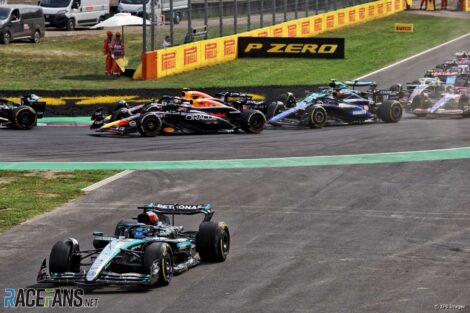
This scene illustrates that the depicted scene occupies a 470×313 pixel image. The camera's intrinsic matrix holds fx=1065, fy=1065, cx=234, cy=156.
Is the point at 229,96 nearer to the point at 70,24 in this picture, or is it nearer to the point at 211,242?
the point at 211,242

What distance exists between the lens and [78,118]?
32.0 metres

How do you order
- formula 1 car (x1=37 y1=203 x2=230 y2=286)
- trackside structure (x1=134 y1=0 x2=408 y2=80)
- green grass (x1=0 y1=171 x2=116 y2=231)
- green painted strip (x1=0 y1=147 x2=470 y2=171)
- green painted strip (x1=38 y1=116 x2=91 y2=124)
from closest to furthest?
formula 1 car (x1=37 y1=203 x2=230 y2=286) < green grass (x1=0 y1=171 x2=116 y2=231) < green painted strip (x1=0 y1=147 x2=470 y2=171) < green painted strip (x1=38 y1=116 x2=91 y2=124) < trackside structure (x1=134 y1=0 x2=408 y2=80)

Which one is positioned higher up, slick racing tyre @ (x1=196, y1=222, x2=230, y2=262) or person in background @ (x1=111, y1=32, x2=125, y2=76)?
person in background @ (x1=111, y1=32, x2=125, y2=76)

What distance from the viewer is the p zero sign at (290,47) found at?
46000 mm

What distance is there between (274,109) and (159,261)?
17487 mm

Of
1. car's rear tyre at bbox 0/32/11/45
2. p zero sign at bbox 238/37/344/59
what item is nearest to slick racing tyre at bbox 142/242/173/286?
p zero sign at bbox 238/37/344/59

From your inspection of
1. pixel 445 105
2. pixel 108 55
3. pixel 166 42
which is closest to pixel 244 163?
pixel 445 105

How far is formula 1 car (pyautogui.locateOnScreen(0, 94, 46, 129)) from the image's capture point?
28672 mm

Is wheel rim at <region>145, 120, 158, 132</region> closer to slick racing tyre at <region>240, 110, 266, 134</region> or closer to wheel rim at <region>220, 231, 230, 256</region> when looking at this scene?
slick racing tyre at <region>240, 110, 266, 134</region>

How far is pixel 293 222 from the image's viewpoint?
16.6 m

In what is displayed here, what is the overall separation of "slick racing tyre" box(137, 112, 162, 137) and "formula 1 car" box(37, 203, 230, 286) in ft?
42.2

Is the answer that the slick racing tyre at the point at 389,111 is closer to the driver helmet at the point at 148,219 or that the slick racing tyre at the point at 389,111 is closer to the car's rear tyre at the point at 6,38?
the driver helmet at the point at 148,219

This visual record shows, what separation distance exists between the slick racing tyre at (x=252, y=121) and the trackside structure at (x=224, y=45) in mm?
12988

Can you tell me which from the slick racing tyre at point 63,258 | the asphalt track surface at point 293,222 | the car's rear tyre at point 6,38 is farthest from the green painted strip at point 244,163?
the car's rear tyre at point 6,38
